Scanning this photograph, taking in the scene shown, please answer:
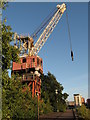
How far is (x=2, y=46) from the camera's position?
15.1 m

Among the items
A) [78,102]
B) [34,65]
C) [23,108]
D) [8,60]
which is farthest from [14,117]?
[78,102]

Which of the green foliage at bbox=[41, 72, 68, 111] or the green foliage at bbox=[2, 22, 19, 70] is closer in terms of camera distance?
the green foliage at bbox=[2, 22, 19, 70]

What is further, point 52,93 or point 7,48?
point 52,93

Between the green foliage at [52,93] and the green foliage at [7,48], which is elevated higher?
the green foliage at [7,48]

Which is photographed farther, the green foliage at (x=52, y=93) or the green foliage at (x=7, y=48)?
the green foliage at (x=52, y=93)

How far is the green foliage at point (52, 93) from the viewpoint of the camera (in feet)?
186

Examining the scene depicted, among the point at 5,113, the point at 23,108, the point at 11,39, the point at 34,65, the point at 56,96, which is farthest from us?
the point at 56,96

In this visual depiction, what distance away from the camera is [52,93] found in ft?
190

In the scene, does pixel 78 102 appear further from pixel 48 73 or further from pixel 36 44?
pixel 36 44

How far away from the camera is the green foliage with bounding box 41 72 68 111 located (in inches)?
2230

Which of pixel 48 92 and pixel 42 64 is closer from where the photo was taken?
pixel 42 64

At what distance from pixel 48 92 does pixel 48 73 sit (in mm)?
10396

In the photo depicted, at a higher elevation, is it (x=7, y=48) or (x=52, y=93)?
(x=7, y=48)

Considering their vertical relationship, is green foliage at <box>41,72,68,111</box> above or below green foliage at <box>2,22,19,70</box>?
below
